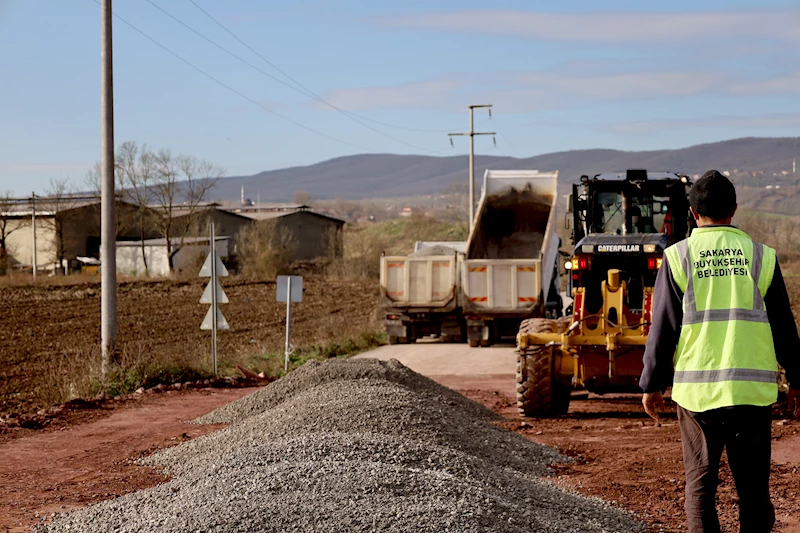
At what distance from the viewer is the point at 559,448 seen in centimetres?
1117

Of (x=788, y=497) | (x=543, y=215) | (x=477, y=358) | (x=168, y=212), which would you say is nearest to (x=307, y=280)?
(x=168, y=212)

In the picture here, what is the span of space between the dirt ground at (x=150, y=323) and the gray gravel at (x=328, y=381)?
370cm

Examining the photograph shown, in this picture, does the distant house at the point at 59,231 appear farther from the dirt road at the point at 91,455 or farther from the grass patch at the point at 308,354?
the dirt road at the point at 91,455

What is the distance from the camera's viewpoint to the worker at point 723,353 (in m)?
4.94

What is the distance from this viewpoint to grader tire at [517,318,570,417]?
505 inches

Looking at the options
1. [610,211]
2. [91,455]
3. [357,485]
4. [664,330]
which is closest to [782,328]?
[664,330]

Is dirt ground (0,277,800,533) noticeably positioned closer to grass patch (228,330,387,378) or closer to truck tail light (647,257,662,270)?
grass patch (228,330,387,378)

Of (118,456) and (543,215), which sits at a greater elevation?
(543,215)

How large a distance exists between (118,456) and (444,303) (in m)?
14.8

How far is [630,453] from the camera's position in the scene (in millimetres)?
10703

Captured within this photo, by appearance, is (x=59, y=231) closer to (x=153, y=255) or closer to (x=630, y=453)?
(x=153, y=255)

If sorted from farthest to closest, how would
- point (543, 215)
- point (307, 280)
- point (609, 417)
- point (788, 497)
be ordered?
1. point (307, 280)
2. point (543, 215)
3. point (609, 417)
4. point (788, 497)

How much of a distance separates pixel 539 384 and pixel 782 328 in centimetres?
793

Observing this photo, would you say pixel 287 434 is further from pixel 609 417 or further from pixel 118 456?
pixel 609 417
